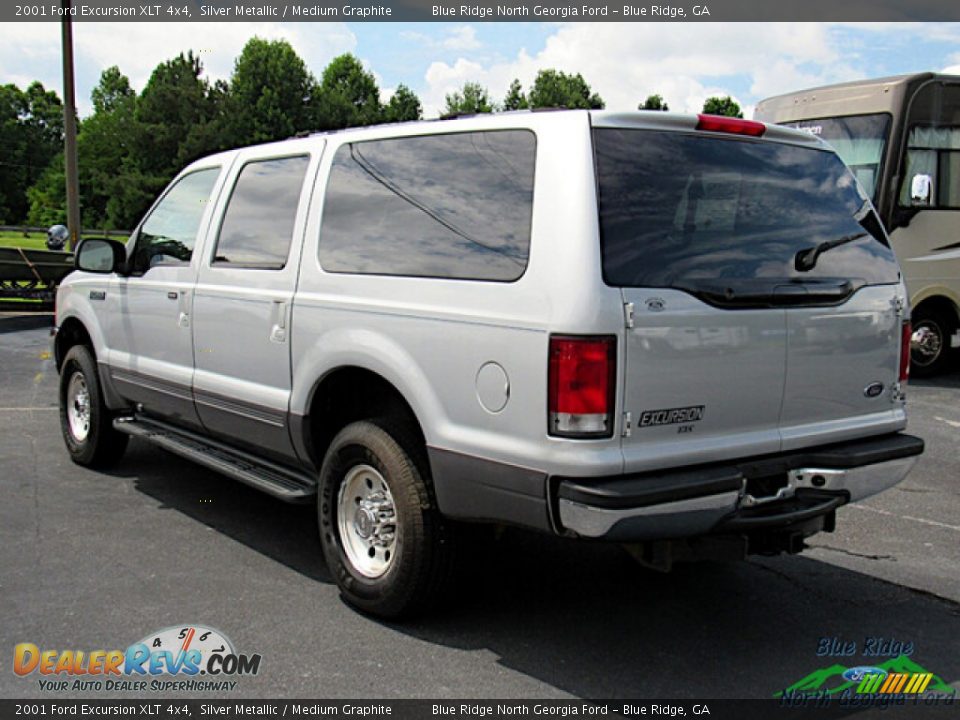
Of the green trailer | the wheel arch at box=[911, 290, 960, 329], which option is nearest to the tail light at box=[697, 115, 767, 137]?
the wheel arch at box=[911, 290, 960, 329]

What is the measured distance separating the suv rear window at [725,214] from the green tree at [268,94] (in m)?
72.5

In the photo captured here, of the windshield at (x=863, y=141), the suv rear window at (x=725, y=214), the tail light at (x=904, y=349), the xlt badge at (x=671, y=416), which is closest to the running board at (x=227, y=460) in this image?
the xlt badge at (x=671, y=416)

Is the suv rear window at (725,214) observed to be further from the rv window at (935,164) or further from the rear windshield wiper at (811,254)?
the rv window at (935,164)

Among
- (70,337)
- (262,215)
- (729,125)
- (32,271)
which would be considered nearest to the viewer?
(729,125)

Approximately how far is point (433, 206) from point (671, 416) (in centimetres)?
133

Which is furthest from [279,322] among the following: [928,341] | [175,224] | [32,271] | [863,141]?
[32,271]

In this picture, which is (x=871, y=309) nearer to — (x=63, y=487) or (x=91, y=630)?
(x=91, y=630)

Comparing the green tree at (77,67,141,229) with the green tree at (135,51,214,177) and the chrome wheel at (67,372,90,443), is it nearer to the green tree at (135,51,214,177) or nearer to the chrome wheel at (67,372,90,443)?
the green tree at (135,51,214,177)

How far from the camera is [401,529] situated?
382cm

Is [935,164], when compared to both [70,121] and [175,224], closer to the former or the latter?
[175,224]

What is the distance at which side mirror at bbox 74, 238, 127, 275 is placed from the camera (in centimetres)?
589

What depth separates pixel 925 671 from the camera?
12.1ft

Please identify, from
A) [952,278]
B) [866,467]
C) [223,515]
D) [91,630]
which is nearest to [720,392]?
[866,467]

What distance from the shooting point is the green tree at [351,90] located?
8081 cm
